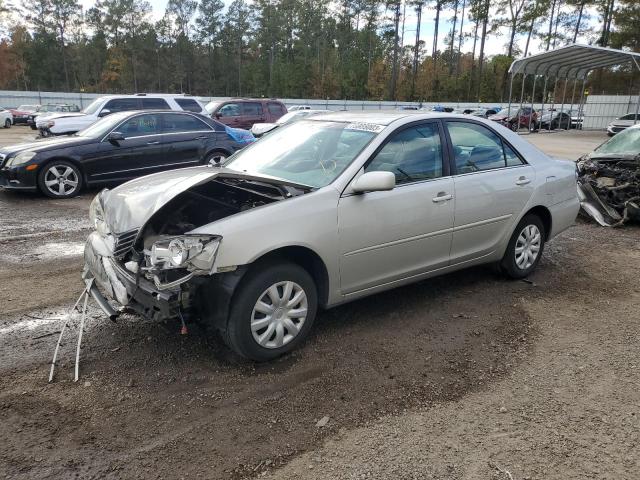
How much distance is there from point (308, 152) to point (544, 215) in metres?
2.67

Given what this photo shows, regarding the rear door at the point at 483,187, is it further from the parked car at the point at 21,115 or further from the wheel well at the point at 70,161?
the parked car at the point at 21,115

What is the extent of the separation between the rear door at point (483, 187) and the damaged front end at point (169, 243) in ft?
5.24

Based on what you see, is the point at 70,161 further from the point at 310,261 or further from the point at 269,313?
the point at 269,313

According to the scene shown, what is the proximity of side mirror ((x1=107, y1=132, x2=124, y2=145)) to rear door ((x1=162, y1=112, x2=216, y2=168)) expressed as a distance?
91cm

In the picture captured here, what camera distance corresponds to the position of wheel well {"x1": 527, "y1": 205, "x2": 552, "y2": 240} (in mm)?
5268

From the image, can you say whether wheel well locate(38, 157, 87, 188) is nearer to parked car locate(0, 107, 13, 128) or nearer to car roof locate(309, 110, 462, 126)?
car roof locate(309, 110, 462, 126)

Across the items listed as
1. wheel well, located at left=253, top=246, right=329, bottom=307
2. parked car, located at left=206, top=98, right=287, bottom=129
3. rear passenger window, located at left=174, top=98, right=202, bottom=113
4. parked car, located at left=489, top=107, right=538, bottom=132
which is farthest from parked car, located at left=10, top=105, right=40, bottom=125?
wheel well, located at left=253, top=246, right=329, bottom=307

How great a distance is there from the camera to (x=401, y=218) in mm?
4062

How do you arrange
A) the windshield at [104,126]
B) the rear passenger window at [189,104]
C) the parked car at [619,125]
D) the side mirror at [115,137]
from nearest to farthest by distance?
1. the side mirror at [115,137]
2. the windshield at [104,126]
3. the rear passenger window at [189,104]
4. the parked car at [619,125]

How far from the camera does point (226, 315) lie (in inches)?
130

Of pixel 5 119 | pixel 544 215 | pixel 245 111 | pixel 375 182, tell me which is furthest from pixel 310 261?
pixel 5 119

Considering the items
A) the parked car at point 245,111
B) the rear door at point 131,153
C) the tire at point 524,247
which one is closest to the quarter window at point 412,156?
the tire at point 524,247

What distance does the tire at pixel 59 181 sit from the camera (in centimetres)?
902

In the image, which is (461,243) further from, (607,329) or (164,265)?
(164,265)
